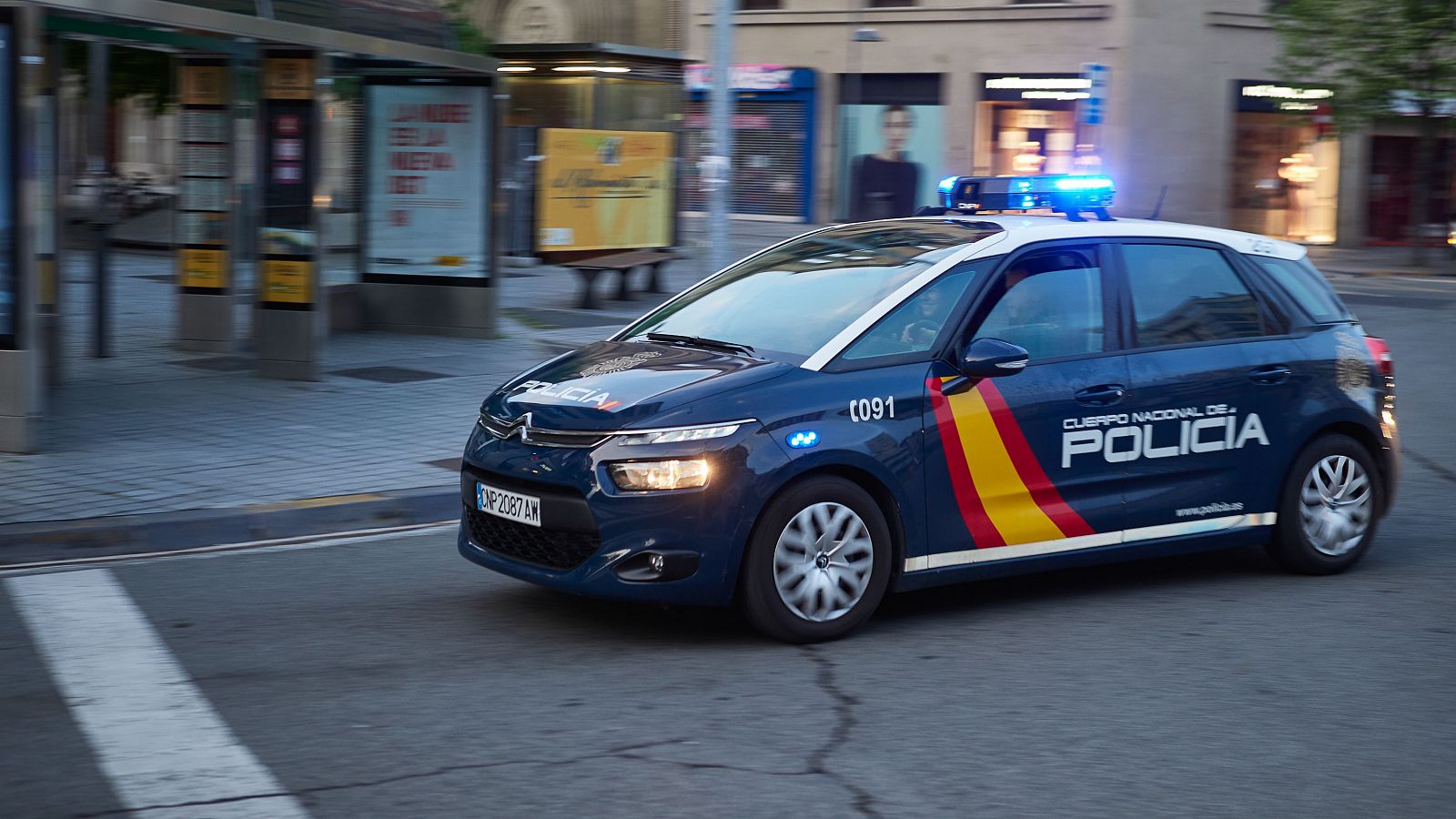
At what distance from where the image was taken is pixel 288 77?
1286cm

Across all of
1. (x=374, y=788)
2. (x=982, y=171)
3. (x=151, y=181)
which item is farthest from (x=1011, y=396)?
(x=982, y=171)

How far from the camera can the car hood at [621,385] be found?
577cm

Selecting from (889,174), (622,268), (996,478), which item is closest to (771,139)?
(889,174)

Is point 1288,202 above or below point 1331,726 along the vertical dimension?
above

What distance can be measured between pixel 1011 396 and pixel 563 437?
174 cm

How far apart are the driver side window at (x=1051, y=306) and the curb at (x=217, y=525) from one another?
3417 mm

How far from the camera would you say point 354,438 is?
33.9ft

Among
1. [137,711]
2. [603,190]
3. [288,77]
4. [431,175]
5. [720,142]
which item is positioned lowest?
[137,711]

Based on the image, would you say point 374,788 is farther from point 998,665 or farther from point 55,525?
point 55,525

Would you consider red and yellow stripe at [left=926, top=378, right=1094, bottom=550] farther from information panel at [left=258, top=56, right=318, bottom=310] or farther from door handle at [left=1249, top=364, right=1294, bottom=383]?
information panel at [left=258, top=56, right=318, bottom=310]

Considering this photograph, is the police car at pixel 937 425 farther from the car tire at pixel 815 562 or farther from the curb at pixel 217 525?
the curb at pixel 217 525

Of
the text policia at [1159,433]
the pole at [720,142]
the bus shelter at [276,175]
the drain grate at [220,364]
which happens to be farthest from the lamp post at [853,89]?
the text policia at [1159,433]

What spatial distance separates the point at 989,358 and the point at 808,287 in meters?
0.90

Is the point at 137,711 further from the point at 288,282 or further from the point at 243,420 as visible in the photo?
the point at 288,282
